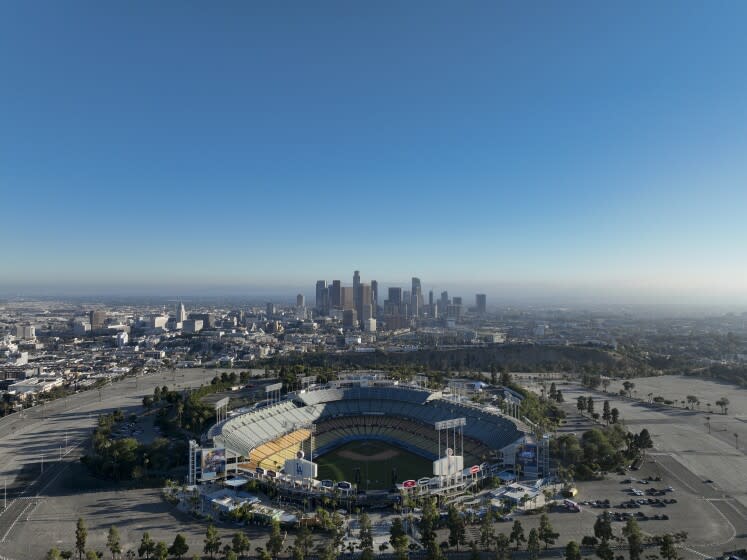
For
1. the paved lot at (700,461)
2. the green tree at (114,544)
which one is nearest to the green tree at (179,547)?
the green tree at (114,544)

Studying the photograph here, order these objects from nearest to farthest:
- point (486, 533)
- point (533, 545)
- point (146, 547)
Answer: point (533, 545), point (146, 547), point (486, 533)

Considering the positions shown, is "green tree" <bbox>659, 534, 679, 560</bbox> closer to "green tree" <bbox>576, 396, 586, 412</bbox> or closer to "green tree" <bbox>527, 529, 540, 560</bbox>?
"green tree" <bbox>527, 529, 540, 560</bbox>

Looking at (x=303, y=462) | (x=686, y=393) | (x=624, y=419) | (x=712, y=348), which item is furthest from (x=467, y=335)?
(x=303, y=462)

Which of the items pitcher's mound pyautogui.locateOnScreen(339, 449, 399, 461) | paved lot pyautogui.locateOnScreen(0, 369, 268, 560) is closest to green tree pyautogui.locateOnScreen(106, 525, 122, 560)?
paved lot pyautogui.locateOnScreen(0, 369, 268, 560)

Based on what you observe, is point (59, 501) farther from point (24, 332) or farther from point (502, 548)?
point (24, 332)

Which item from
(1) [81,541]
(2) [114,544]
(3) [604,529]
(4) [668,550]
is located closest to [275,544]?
(2) [114,544]

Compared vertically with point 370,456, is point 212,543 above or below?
above

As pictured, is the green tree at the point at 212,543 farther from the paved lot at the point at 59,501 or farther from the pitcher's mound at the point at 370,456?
the pitcher's mound at the point at 370,456
